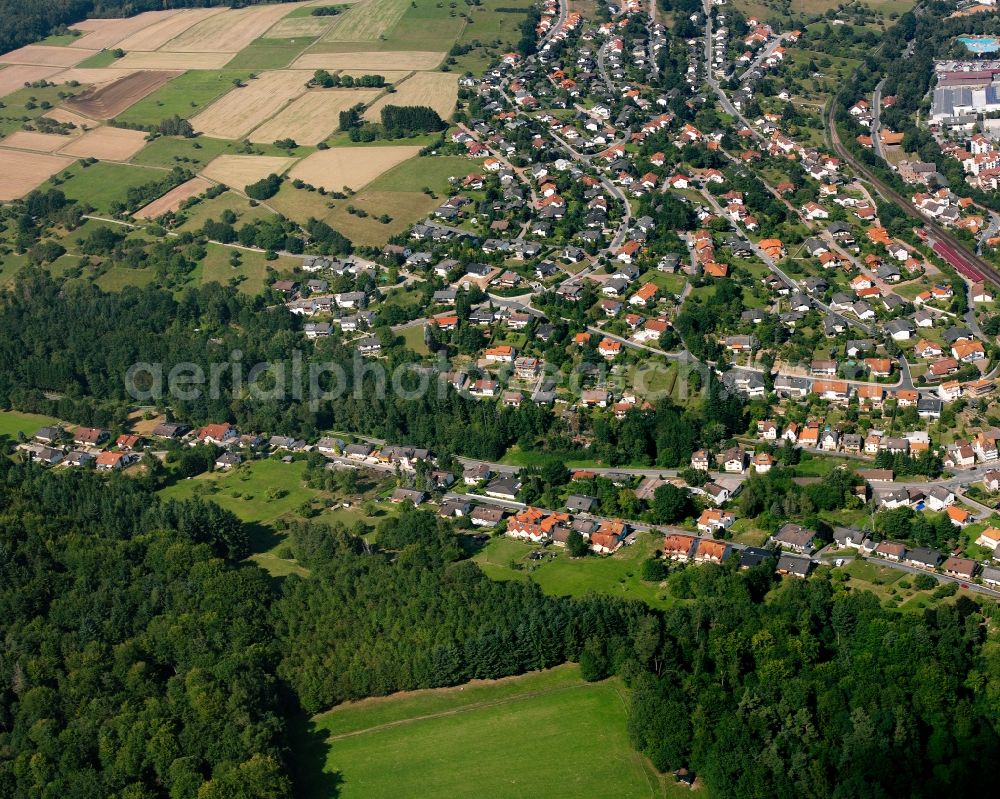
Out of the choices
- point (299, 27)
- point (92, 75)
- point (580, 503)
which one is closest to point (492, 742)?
point (580, 503)

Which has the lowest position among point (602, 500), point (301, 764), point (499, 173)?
point (301, 764)

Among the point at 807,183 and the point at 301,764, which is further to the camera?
the point at 807,183

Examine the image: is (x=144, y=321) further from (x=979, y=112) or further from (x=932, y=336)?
(x=979, y=112)

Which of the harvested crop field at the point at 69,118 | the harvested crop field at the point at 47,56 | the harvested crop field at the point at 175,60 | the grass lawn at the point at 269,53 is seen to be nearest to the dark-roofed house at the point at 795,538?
the harvested crop field at the point at 69,118

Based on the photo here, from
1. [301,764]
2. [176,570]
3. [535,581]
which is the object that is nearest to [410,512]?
[535,581]

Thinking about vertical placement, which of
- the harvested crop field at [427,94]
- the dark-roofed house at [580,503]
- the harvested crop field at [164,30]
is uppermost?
the harvested crop field at [164,30]

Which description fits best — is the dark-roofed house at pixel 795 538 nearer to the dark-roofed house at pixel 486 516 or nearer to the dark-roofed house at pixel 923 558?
the dark-roofed house at pixel 923 558

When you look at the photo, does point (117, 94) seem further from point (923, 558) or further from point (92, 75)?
point (923, 558)
